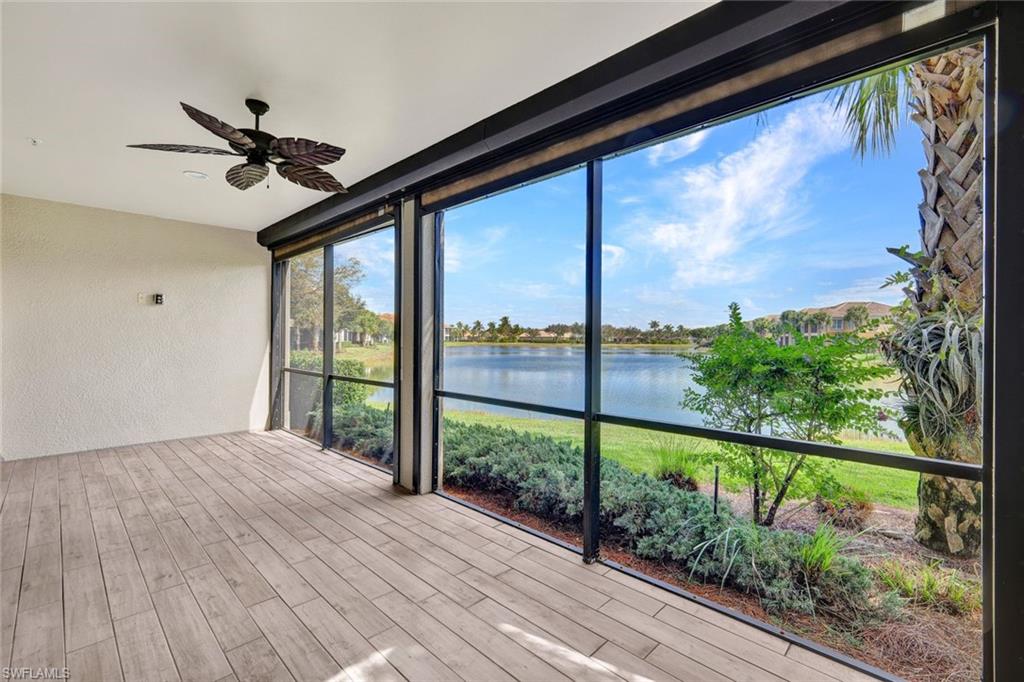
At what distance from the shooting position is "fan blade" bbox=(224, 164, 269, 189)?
2.65 metres

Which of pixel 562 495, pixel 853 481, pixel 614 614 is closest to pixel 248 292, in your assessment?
pixel 562 495

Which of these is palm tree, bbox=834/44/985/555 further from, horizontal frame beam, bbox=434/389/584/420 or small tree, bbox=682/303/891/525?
horizontal frame beam, bbox=434/389/584/420

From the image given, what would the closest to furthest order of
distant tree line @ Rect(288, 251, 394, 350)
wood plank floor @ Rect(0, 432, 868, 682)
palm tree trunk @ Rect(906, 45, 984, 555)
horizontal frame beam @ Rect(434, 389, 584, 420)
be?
palm tree trunk @ Rect(906, 45, 984, 555) → wood plank floor @ Rect(0, 432, 868, 682) → horizontal frame beam @ Rect(434, 389, 584, 420) → distant tree line @ Rect(288, 251, 394, 350)

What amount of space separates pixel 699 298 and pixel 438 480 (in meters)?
2.65

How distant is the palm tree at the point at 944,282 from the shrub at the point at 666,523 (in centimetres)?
42

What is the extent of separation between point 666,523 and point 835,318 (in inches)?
56.7

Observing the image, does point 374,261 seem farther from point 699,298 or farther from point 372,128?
point 699,298

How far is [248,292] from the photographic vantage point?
5.88 m

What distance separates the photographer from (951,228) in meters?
1.75

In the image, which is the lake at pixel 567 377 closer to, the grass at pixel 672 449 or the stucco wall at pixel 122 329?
the grass at pixel 672 449

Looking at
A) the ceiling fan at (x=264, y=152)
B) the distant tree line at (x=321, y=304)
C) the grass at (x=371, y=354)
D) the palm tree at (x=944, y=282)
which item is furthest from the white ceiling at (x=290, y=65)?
the grass at (x=371, y=354)

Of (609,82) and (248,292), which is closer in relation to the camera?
(609,82)

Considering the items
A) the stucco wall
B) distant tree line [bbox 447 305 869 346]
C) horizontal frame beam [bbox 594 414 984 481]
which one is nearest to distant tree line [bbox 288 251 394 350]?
the stucco wall

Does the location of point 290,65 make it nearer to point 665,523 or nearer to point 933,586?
point 665,523
